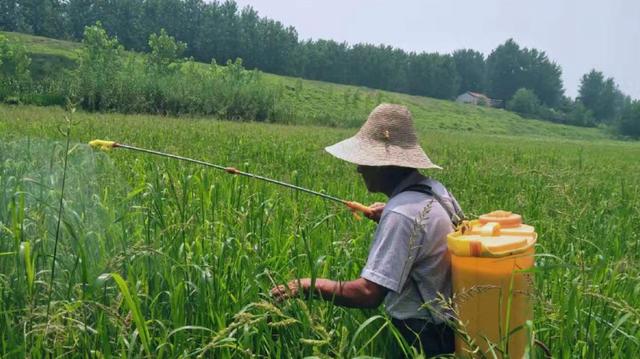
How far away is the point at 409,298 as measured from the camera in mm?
2201

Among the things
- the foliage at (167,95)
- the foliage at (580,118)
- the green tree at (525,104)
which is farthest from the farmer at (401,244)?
the foliage at (580,118)

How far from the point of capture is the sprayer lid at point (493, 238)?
1.79 m

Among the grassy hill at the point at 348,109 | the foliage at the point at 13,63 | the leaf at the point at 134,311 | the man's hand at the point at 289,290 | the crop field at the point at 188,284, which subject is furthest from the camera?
the grassy hill at the point at 348,109

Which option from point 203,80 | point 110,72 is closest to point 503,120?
point 203,80

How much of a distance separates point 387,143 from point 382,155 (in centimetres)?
9

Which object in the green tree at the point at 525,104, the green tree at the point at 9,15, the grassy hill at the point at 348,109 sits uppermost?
the green tree at the point at 9,15

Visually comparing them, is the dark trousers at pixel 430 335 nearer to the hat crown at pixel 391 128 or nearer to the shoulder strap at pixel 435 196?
the shoulder strap at pixel 435 196

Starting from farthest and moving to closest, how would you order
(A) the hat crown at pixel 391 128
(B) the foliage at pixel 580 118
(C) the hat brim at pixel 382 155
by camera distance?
1. (B) the foliage at pixel 580 118
2. (A) the hat crown at pixel 391 128
3. (C) the hat brim at pixel 382 155

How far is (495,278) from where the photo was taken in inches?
71.9

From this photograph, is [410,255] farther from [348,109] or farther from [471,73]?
[471,73]

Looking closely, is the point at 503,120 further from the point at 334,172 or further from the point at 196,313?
the point at 196,313

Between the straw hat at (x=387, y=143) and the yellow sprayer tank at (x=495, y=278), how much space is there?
42 cm

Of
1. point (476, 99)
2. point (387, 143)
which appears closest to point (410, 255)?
point (387, 143)

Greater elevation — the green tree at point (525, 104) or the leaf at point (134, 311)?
the green tree at point (525, 104)
